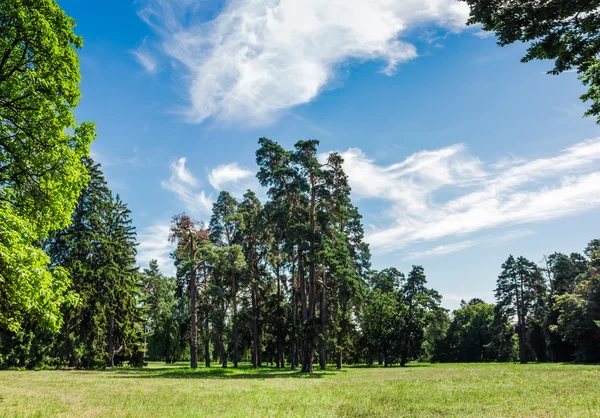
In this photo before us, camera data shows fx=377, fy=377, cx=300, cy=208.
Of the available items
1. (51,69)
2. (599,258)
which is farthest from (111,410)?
(599,258)

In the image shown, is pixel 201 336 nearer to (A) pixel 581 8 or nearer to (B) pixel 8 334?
(B) pixel 8 334

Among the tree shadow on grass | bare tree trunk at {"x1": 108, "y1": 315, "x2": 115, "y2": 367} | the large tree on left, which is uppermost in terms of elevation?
the large tree on left

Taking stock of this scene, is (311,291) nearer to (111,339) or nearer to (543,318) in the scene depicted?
(111,339)

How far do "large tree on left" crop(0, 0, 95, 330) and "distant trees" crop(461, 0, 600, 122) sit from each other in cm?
1351

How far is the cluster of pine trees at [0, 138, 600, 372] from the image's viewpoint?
39.4m

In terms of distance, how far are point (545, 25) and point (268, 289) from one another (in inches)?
1806

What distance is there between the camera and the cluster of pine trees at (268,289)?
39.4 metres

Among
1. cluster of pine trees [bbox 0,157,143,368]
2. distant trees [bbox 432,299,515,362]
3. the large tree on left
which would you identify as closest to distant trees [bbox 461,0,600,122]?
the large tree on left

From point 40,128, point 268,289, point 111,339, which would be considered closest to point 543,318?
point 268,289

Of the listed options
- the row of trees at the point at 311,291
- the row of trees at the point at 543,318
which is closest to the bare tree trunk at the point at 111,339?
the row of trees at the point at 311,291

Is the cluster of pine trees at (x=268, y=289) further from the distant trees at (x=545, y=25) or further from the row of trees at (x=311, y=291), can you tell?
the distant trees at (x=545, y=25)

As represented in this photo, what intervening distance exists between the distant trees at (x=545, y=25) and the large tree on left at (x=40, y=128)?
13.5 metres

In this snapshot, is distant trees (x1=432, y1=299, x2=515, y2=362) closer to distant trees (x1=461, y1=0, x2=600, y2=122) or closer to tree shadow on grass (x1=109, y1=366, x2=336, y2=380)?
tree shadow on grass (x1=109, y1=366, x2=336, y2=380)

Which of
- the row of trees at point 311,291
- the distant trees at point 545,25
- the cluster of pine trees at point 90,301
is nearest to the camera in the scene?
the distant trees at point 545,25
